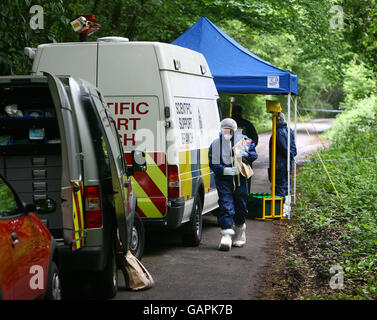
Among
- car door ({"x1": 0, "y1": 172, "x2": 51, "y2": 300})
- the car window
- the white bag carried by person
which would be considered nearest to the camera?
car door ({"x1": 0, "y1": 172, "x2": 51, "y2": 300})

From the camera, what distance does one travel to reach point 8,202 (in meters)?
5.30


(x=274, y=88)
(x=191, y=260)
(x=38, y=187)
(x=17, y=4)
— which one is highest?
(x=17, y=4)

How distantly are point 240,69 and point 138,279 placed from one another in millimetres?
7266

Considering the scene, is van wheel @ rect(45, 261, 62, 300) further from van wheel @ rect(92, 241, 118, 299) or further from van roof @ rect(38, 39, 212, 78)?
van roof @ rect(38, 39, 212, 78)

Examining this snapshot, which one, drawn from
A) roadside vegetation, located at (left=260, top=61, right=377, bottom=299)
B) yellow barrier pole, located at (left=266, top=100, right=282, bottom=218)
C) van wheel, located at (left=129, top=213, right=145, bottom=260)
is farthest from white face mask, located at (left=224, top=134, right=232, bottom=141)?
yellow barrier pole, located at (left=266, top=100, right=282, bottom=218)

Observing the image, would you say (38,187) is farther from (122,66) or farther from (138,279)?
(122,66)

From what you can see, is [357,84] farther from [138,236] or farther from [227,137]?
[138,236]

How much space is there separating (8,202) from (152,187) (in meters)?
3.68

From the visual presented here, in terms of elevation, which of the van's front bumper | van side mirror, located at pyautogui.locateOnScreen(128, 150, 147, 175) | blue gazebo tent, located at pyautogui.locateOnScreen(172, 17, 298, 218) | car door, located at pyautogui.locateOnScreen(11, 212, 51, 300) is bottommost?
the van's front bumper

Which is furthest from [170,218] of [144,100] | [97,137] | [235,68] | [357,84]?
[357,84]

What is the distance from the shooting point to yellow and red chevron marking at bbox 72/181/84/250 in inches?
238

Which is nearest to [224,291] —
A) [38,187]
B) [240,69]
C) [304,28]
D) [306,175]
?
[38,187]

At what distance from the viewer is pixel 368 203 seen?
11562 millimetres

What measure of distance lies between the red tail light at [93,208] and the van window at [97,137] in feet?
0.90
